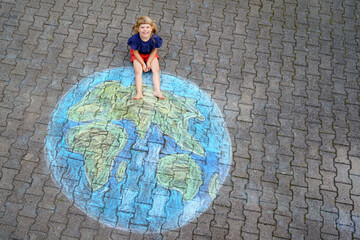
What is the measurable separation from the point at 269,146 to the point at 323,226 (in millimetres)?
1133

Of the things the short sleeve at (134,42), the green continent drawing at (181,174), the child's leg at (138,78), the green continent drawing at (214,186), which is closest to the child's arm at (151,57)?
the child's leg at (138,78)

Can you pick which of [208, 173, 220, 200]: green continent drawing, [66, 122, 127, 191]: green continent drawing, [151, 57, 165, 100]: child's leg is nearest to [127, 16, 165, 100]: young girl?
[151, 57, 165, 100]: child's leg

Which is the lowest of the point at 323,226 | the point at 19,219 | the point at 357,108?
the point at 19,219

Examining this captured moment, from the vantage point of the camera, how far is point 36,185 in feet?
15.0

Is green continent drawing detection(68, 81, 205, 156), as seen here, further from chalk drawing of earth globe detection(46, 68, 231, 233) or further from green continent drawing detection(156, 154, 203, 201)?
green continent drawing detection(156, 154, 203, 201)

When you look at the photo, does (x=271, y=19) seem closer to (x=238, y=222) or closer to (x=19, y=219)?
(x=238, y=222)

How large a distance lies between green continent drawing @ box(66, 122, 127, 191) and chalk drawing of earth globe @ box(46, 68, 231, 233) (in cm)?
1

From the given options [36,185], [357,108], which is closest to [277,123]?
[357,108]

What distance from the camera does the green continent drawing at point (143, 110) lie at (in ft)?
16.4

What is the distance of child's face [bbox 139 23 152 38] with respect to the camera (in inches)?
201

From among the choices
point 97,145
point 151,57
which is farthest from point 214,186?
point 151,57

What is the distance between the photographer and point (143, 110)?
5113 mm

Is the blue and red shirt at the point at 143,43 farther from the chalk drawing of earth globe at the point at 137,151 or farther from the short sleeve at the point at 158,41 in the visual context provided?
the chalk drawing of earth globe at the point at 137,151

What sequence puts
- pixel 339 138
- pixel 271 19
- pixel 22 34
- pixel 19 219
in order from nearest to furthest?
pixel 19 219 < pixel 339 138 < pixel 22 34 < pixel 271 19
